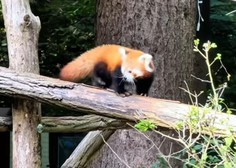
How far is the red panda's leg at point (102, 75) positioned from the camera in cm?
340

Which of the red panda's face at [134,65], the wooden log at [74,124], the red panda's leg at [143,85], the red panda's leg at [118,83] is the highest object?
the red panda's face at [134,65]

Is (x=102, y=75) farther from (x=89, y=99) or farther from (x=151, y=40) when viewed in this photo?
(x=151, y=40)

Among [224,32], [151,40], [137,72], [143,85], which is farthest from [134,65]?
[224,32]

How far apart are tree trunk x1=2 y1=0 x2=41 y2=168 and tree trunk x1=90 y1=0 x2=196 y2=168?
0.90 metres

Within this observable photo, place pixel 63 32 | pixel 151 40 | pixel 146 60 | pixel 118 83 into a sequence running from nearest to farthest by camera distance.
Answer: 1. pixel 118 83
2. pixel 146 60
3. pixel 151 40
4. pixel 63 32

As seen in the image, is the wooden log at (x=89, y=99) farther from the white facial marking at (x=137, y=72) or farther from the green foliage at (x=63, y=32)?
the green foliage at (x=63, y=32)

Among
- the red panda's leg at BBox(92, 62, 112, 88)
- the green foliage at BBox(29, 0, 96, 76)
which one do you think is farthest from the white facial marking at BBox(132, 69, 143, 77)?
the green foliage at BBox(29, 0, 96, 76)

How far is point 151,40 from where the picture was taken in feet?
13.6

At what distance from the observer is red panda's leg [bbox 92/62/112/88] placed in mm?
3402

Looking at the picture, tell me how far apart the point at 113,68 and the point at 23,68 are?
1.54 feet

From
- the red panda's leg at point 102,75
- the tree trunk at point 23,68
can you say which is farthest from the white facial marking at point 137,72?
the tree trunk at point 23,68

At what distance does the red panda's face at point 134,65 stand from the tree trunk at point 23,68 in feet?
1.55

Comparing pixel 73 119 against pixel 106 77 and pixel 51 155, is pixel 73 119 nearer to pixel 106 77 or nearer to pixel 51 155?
pixel 106 77

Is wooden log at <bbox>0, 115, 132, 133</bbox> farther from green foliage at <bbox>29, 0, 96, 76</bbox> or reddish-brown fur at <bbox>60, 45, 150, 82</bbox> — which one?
green foliage at <bbox>29, 0, 96, 76</bbox>
